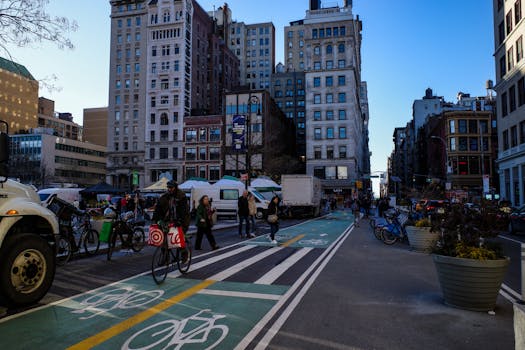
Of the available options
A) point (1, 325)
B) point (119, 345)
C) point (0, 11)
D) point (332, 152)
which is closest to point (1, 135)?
point (1, 325)

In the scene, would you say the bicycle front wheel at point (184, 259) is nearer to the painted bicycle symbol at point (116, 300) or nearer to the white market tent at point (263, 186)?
the painted bicycle symbol at point (116, 300)

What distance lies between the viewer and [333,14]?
80250mm

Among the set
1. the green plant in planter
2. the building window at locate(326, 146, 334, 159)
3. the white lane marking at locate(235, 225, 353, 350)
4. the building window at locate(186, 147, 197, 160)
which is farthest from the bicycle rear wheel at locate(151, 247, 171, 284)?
the building window at locate(326, 146, 334, 159)

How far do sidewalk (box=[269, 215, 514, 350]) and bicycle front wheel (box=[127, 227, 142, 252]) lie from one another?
6.32 metres

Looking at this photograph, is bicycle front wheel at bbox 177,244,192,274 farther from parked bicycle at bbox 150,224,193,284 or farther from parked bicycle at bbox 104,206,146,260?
parked bicycle at bbox 104,206,146,260

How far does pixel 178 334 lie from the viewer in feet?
15.7

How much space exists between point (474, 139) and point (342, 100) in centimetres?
2428

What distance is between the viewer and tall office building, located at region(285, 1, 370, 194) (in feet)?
242

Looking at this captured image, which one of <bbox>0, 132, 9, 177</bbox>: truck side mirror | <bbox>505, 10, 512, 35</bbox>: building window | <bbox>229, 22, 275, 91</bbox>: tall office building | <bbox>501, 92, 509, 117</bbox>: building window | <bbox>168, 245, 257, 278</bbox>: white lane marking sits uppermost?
<bbox>229, 22, 275, 91</bbox>: tall office building

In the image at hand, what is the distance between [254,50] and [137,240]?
116170 millimetres

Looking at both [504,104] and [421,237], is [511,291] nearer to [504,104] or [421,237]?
[421,237]

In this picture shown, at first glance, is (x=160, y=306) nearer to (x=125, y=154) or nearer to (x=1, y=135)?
(x=1, y=135)

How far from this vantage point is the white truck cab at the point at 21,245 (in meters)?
5.54

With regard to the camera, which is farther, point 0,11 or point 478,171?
point 478,171
